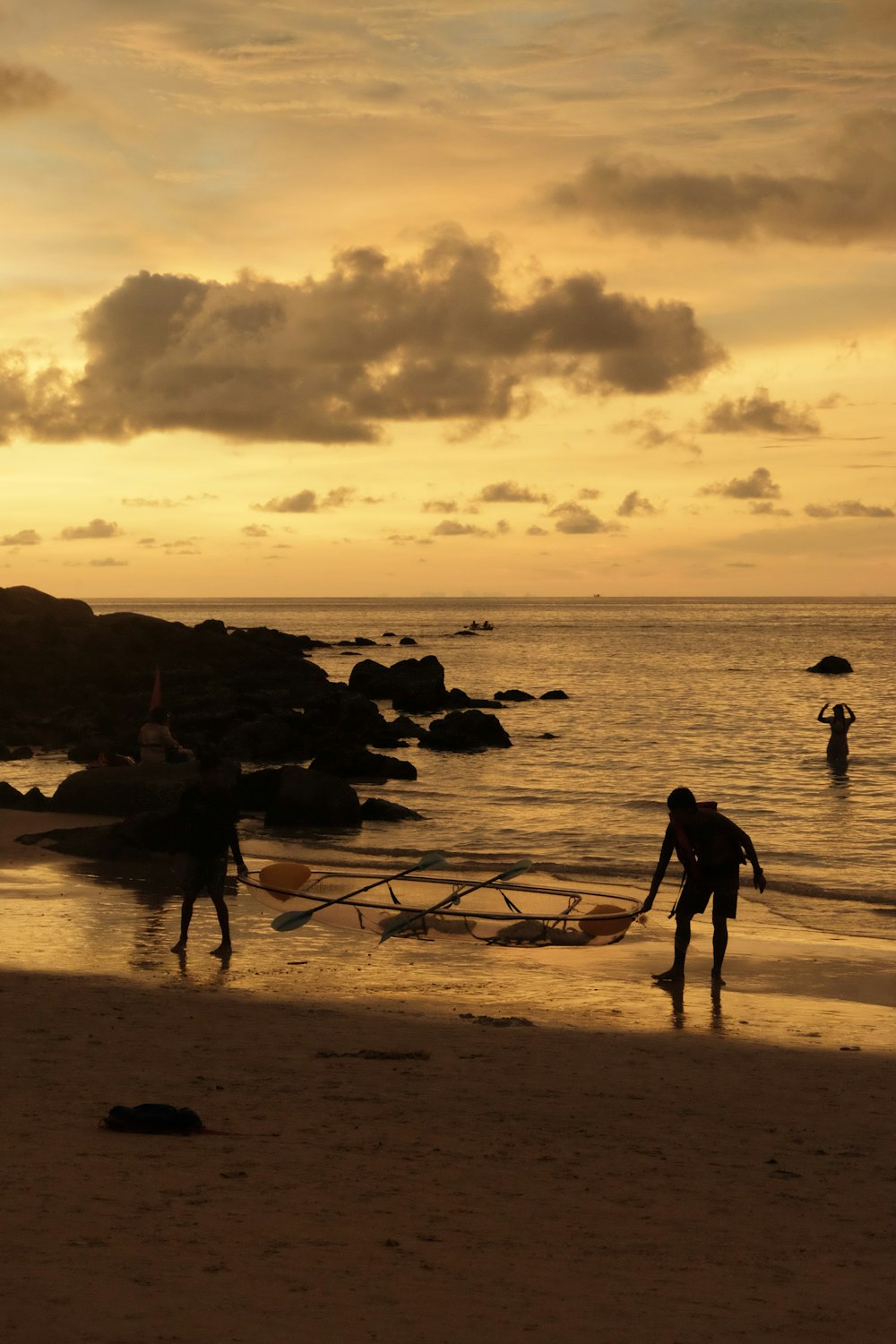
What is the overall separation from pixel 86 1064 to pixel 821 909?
12.0 m

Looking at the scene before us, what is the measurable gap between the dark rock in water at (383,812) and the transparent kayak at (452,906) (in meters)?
9.32

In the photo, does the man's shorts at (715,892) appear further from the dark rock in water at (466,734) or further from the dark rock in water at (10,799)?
the dark rock in water at (466,734)

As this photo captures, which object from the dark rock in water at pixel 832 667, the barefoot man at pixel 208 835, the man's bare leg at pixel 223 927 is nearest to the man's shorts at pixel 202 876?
the barefoot man at pixel 208 835

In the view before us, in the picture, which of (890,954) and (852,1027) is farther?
(890,954)

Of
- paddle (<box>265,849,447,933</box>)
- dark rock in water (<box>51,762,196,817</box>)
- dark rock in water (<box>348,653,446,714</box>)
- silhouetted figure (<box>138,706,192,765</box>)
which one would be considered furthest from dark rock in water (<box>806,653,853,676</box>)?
paddle (<box>265,849,447,933</box>)

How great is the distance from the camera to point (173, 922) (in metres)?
14.4

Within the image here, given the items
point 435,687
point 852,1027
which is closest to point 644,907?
point 852,1027

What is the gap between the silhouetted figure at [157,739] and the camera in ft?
63.3

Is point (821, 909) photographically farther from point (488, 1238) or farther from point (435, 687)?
point (435, 687)

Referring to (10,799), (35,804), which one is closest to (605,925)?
(35,804)

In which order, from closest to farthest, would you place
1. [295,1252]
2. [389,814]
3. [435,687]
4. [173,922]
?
[295,1252] < [173,922] < [389,814] < [435,687]

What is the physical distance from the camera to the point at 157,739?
19672 mm

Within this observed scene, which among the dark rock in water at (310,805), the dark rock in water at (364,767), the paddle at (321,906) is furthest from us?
the dark rock in water at (364,767)

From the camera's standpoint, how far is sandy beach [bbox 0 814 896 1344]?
5289mm
